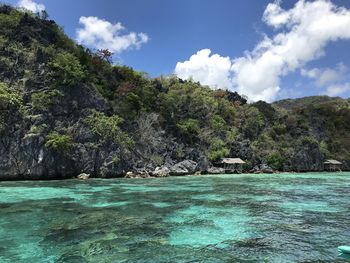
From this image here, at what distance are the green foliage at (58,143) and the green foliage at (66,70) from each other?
6460 millimetres

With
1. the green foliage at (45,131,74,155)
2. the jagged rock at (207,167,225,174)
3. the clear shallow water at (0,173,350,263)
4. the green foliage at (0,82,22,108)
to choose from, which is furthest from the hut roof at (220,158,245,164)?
the clear shallow water at (0,173,350,263)

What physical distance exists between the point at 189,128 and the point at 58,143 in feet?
75.6

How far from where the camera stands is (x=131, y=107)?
49.3m

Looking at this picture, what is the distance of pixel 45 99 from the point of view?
39281 millimetres

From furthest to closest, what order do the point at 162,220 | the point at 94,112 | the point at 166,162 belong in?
the point at 166,162, the point at 94,112, the point at 162,220

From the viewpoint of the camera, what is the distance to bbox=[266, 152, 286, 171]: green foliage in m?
61.4

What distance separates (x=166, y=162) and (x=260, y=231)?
35220 mm

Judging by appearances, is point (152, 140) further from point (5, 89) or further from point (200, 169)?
point (5, 89)

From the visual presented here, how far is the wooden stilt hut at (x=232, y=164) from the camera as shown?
54.7 metres

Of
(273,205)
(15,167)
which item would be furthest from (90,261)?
(15,167)

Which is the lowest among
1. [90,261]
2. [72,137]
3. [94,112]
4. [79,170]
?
[90,261]

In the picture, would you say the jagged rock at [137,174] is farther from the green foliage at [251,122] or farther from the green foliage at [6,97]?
the green foliage at [251,122]

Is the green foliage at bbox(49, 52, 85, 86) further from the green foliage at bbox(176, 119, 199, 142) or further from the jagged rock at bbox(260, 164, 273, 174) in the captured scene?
the jagged rock at bbox(260, 164, 273, 174)

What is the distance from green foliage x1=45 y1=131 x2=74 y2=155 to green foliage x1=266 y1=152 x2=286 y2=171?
3510cm
